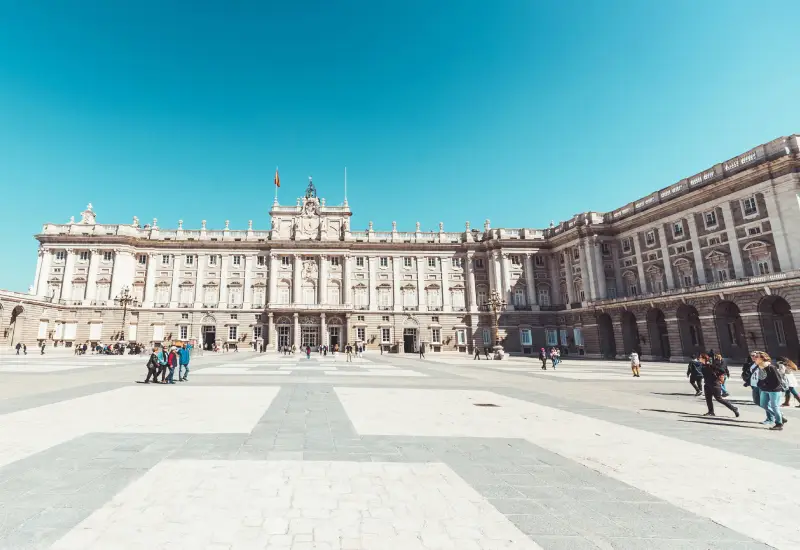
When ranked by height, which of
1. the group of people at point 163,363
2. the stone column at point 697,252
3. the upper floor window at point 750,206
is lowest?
the group of people at point 163,363

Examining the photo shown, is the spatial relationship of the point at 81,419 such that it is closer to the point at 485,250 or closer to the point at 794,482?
the point at 794,482

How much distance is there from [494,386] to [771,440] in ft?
27.7

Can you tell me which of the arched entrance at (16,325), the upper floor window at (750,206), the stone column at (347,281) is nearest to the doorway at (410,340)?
the stone column at (347,281)

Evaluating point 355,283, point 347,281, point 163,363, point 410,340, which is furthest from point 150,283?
point 163,363

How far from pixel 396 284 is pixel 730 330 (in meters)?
35.3

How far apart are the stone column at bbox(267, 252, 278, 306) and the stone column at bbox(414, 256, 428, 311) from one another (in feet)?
63.2

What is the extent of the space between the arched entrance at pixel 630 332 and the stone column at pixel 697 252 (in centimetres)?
749

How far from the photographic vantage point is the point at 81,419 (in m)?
7.75

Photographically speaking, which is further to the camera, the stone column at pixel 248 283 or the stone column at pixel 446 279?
the stone column at pixel 446 279

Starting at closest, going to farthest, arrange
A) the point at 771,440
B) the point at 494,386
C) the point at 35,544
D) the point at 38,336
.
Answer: the point at 35,544
the point at 771,440
the point at 494,386
the point at 38,336

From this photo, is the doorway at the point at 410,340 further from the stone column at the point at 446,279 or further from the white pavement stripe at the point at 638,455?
the white pavement stripe at the point at 638,455

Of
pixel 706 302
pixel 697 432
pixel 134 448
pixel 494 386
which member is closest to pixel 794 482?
pixel 697 432

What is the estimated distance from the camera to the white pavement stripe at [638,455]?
394 cm

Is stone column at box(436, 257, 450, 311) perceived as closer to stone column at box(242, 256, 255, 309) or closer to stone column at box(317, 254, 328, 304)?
stone column at box(317, 254, 328, 304)
